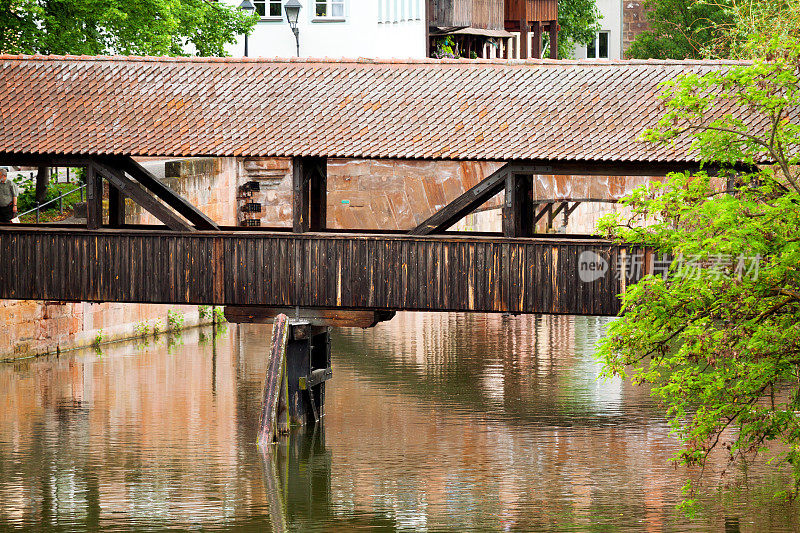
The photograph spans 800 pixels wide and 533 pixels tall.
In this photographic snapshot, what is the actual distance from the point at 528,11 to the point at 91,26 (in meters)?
16.3

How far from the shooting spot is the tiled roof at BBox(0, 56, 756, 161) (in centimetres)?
1405

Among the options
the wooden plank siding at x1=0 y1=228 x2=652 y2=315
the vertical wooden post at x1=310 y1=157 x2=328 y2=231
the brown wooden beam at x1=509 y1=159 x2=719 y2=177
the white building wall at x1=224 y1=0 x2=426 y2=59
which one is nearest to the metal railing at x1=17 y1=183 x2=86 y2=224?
the wooden plank siding at x1=0 y1=228 x2=652 y2=315

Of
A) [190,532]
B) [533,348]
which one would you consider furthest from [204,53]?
[190,532]

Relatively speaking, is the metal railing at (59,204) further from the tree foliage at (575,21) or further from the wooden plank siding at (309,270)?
the tree foliage at (575,21)

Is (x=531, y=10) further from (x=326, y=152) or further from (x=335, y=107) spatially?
(x=326, y=152)

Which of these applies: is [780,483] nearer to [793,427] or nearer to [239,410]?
[793,427]

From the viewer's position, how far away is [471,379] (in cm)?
1892

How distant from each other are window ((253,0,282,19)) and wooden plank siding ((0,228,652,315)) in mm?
12029

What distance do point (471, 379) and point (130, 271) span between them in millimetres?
5247

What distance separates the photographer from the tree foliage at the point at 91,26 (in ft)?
65.2

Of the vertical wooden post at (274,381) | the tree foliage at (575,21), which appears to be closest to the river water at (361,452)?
the vertical wooden post at (274,381)

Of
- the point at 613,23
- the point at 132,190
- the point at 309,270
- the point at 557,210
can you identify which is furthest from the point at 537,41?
the point at 132,190

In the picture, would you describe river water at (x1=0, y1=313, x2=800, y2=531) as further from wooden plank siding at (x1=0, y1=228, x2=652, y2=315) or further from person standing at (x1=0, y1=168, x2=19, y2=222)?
person standing at (x1=0, y1=168, x2=19, y2=222)

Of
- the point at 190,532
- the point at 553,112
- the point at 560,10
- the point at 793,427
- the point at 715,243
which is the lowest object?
the point at 190,532
